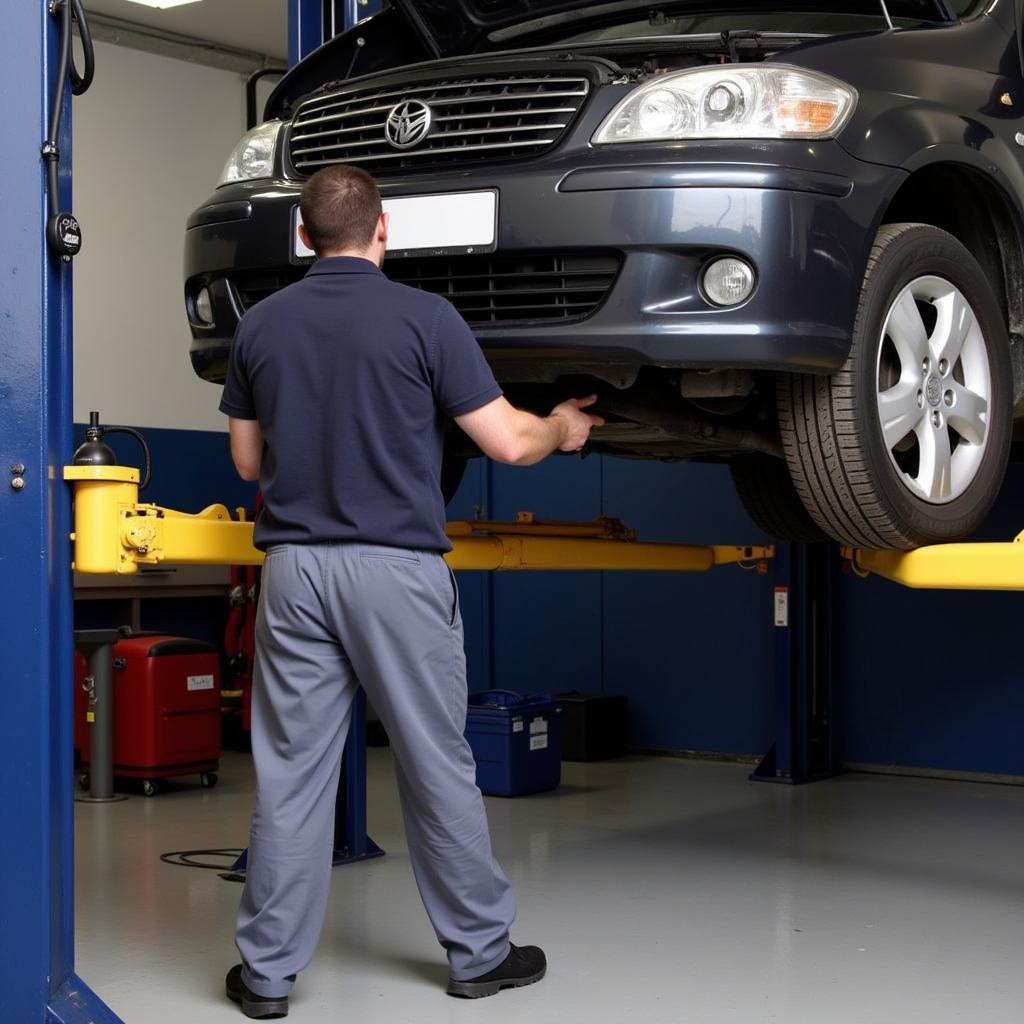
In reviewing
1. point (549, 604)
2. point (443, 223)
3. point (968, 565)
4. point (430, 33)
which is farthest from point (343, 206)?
point (549, 604)

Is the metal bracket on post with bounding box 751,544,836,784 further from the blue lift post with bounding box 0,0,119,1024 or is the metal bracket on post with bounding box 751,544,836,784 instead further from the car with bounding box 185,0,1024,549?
the blue lift post with bounding box 0,0,119,1024

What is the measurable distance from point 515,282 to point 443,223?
192 mm

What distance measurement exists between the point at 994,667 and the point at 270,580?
14.3ft

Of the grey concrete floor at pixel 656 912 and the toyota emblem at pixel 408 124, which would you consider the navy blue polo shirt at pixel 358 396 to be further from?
the grey concrete floor at pixel 656 912

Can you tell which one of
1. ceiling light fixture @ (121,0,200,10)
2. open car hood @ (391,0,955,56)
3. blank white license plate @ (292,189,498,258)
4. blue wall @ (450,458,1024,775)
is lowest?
blue wall @ (450,458,1024,775)

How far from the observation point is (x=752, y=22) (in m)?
3.51

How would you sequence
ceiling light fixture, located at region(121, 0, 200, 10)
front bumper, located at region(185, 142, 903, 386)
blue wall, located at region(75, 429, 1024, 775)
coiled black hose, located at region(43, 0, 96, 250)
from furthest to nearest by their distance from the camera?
1. ceiling light fixture, located at region(121, 0, 200, 10)
2. blue wall, located at region(75, 429, 1024, 775)
3. front bumper, located at region(185, 142, 903, 386)
4. coiled black hose, located at region(43, 0, 96, 250)

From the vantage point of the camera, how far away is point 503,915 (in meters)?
3.14

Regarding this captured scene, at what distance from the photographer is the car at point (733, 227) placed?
9.21 ft

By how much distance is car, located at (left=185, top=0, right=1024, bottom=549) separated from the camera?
281 cm

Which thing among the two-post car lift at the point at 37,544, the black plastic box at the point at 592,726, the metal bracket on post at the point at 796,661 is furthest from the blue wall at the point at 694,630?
the two-post car lift at the point at 37,544

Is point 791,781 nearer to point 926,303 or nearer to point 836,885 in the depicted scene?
point 836,885

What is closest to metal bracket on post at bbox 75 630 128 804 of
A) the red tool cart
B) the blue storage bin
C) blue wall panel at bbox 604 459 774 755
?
the red tool cart

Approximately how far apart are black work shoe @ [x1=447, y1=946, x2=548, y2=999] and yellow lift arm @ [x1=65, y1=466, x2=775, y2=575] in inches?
40.6
